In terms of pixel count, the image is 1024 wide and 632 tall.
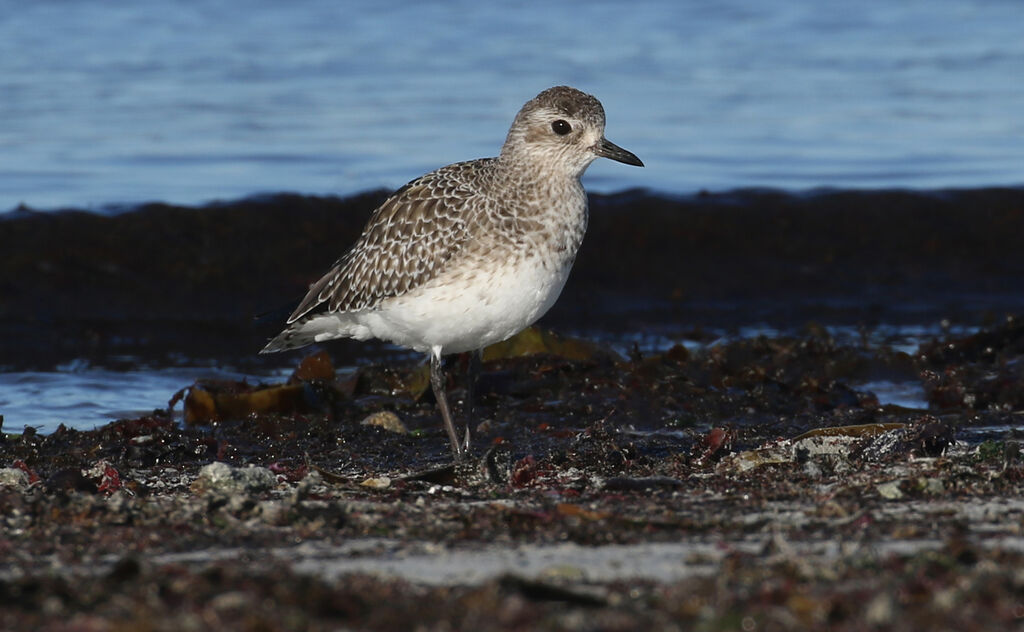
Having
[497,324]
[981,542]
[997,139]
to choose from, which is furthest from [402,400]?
[997,139]

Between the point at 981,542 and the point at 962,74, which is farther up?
the point at 962,74

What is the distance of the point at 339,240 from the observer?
1393 centimetres

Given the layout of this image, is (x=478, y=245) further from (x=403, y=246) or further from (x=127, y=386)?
(x=127, y=386)

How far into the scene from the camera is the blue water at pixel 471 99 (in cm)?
1552

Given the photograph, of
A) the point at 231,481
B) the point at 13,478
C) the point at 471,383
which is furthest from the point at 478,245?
the point at 13,478

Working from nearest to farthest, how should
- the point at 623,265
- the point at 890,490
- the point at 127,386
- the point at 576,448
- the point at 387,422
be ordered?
the point at 890,490 → the point at 576,448 → the point at 387,422 → the point at 127,386 → the point at 623,265

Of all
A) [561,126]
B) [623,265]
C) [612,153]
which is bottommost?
[623,265]

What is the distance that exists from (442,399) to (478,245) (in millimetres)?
891

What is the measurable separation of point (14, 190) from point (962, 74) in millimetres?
13019

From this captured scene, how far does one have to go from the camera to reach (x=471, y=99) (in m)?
18.0

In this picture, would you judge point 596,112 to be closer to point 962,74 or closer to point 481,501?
point 481,501

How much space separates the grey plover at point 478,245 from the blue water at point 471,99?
23.7ft

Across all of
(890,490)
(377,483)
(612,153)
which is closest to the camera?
(890,490)

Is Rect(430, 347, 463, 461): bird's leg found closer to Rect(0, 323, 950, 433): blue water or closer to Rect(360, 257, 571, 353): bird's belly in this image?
Rect(360, 257, 571, 353): bird's belly
